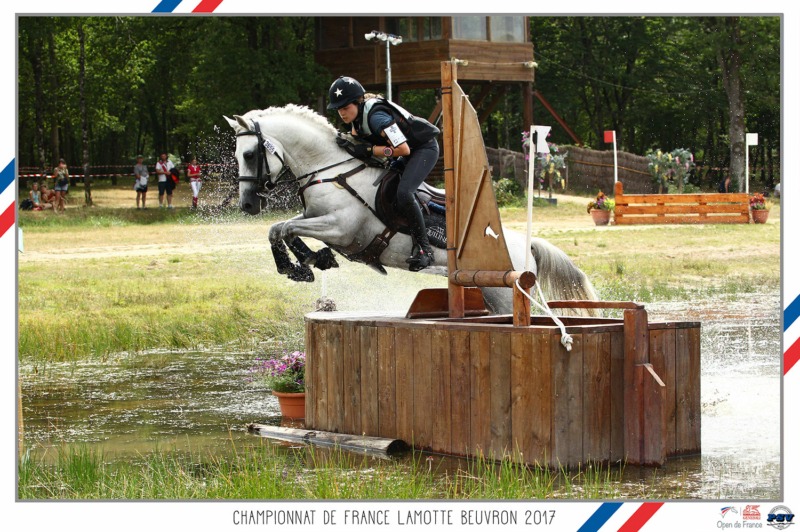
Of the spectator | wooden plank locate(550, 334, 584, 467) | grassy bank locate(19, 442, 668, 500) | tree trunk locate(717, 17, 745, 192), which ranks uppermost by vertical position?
tree trunk locate(717, 17, 745, 192)

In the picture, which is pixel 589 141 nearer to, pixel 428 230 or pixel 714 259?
pixel 714 259

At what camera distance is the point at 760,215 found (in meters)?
26.0

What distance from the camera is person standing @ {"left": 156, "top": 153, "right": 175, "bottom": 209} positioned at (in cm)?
2991

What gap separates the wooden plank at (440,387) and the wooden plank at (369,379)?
0.56m

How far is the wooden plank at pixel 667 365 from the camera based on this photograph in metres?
7.68

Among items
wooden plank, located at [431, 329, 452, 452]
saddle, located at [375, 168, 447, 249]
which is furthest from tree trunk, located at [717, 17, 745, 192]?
wooden plank, located at [431, 329, 452, 452]

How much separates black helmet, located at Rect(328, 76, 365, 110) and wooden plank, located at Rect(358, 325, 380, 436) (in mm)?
1795

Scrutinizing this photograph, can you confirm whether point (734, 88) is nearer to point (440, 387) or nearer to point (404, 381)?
point (404, 381)

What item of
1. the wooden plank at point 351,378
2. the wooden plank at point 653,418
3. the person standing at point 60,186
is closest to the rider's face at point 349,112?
the wooden plank at point 351,378

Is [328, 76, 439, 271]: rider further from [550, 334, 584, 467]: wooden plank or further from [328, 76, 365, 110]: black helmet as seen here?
[550, 334, 584, 467]: wooden plank

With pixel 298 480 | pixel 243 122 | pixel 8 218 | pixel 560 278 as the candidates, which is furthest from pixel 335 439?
pixel 8 218

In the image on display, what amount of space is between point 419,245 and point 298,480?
122 inches

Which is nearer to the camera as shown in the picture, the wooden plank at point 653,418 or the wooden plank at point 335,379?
the wooden plank at point 653,418
